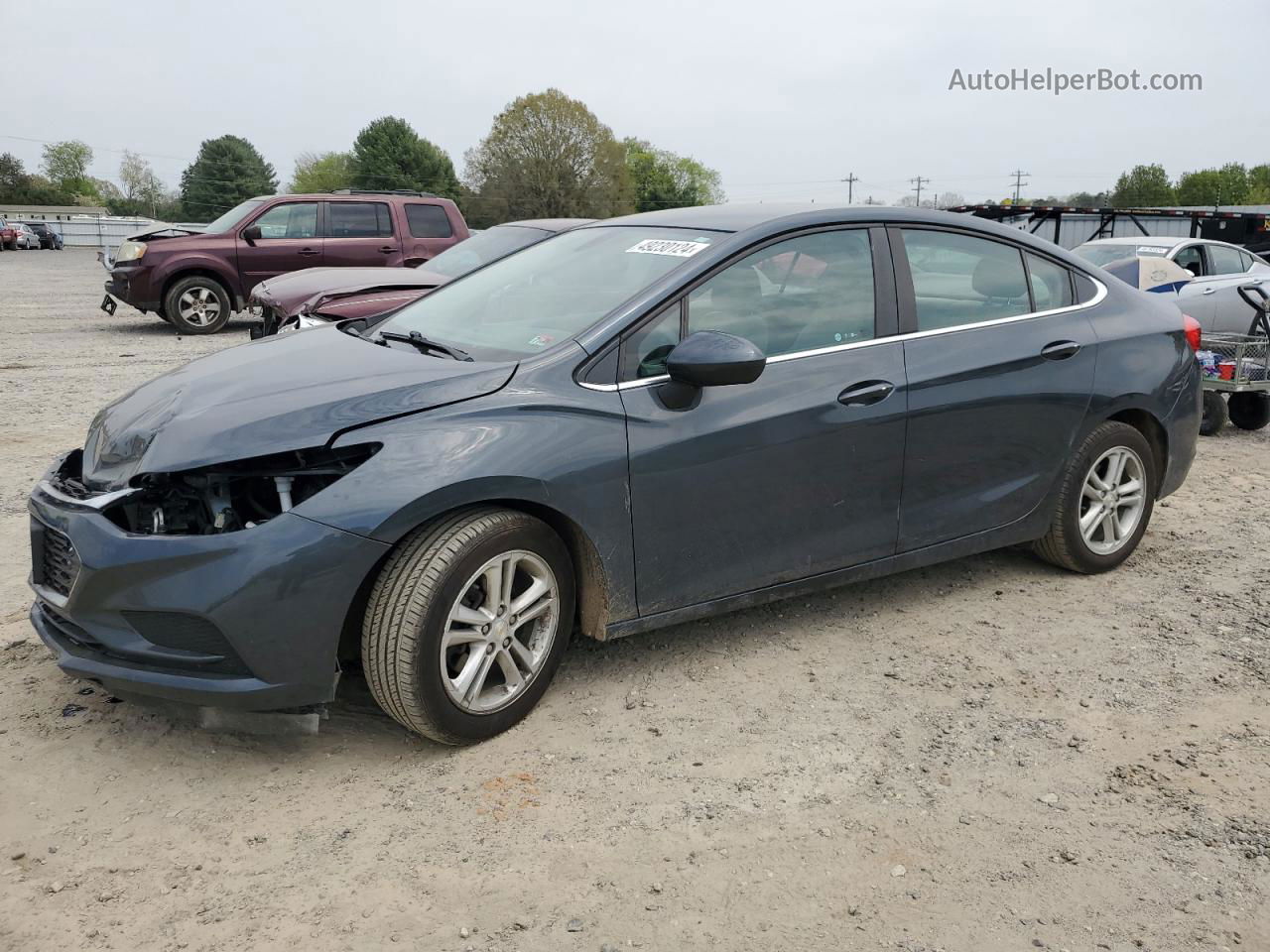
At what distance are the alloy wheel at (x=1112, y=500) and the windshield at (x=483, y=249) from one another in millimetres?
6038

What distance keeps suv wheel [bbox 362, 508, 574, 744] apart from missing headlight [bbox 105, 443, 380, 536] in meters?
0.30

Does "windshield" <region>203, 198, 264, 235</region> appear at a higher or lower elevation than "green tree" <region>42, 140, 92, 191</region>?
lower

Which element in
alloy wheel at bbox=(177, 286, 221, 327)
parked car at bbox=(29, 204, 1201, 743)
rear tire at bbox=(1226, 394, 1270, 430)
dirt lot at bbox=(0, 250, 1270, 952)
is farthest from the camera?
alloy wheel at bbox=(177, 286, 221, 327)

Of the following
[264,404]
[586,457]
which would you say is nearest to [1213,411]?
[586,457]

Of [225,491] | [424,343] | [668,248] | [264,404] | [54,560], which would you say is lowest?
[54,560]

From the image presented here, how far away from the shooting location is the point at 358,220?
46.9 feet

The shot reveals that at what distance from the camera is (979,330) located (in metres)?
4.28

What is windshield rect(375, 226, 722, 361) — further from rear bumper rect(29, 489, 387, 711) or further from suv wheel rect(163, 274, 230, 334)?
→ suv wheel rect(163, 274, 230, 334)

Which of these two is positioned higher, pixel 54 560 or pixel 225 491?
pixel 225 491

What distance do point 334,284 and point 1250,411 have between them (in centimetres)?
761

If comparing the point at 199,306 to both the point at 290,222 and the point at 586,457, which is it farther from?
the point at 586,457

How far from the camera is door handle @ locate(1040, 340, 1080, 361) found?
4.43 m

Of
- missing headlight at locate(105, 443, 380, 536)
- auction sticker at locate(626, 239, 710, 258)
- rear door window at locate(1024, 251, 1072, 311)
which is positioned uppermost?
auction sticker at locate(626, 239, 710, 258)

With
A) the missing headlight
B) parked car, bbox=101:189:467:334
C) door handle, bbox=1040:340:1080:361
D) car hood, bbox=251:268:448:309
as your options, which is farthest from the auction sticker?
parked car, bbox=101:189:467:334
